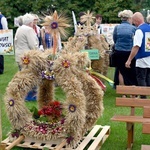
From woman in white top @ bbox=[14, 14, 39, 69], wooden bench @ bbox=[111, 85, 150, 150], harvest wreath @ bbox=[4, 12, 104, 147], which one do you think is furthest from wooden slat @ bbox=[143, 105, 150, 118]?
woman in white top @ bbox=[14, 14, 39, 69]

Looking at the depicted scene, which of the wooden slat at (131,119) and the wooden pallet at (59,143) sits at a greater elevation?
the wooden slat at (131,119)

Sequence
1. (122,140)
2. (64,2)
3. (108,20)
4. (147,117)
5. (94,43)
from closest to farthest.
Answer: (147,117)
(122,140)
(94,43)
(108,20)
(64,2)

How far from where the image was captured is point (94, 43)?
A: 931cm

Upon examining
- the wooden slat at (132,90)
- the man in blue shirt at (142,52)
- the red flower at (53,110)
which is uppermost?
the man in blue shirt at (142,52)

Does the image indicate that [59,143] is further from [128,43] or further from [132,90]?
[128,43]

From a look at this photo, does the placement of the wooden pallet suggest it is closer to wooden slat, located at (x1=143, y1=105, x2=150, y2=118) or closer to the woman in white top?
wooden slat, located at (x1=143, y1=105, x2=150, y2=118)

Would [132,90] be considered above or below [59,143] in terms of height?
above

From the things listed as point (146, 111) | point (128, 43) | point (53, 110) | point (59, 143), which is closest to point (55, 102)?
point (53, 110)

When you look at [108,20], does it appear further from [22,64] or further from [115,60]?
[22,64]

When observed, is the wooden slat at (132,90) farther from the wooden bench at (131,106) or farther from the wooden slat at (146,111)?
the wooden slat at (146,111)

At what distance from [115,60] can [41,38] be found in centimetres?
215

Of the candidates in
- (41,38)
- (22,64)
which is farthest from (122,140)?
(41,38)

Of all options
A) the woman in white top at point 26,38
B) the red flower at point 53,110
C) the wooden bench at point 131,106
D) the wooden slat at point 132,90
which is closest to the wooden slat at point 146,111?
the wooden bench at point 131,106

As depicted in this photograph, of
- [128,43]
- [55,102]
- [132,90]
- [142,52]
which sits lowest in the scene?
[55,102]
